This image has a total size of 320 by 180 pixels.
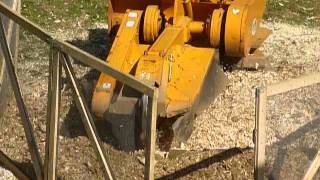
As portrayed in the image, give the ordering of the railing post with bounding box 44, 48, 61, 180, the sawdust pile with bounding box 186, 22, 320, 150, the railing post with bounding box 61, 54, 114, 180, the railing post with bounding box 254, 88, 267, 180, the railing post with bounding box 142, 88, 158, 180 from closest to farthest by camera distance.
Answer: the railing post with bounding box 142, 88, 158, 180, the railing post with bounding box 254, 88, 267, 180, the railing post with bounding box 61, 54, 114, 180, the railing post with bounding box 44, 48, 61, 180, the sawdust pile with bounding box 186, 22, 320, 150

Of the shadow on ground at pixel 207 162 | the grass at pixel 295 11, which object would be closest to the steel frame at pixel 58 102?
the shadow on ground at pixel 207 162

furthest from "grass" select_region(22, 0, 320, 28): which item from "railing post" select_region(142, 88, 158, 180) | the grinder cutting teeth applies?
"railing post" select_region(142, 88, 158, 180)

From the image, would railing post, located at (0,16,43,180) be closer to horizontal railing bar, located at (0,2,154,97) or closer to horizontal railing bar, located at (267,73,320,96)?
horizontal railing bar, located at (0,2,154,97)

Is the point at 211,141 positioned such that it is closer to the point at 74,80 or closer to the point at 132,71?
the point at 132,71

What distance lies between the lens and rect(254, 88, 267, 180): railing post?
436cm

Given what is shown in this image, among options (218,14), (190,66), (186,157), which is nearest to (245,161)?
(186,157)

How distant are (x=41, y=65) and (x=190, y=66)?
1.89 m

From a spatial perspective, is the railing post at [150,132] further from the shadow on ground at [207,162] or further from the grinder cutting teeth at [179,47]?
the shadow on ground at [207,162]

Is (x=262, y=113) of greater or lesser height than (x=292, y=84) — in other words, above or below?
below

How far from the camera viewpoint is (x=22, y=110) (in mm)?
5812

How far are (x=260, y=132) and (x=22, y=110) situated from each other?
2.28 m

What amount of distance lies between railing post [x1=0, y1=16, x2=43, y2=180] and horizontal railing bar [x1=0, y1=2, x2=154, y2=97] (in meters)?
0.35

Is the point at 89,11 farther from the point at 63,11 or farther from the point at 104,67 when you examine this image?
the point at 104,67

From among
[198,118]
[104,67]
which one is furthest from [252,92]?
[104,67]
